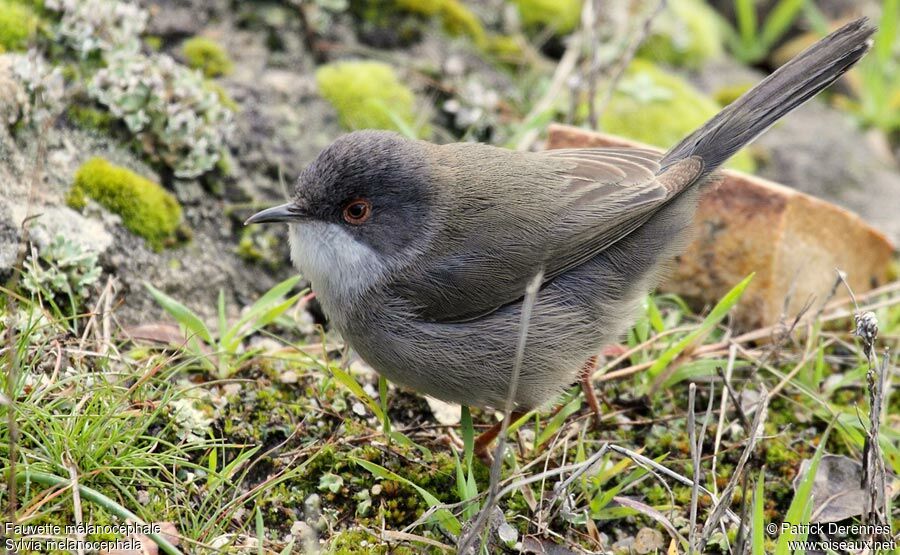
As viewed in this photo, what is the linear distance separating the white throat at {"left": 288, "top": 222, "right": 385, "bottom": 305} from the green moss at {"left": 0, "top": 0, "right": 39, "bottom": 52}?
222 cm

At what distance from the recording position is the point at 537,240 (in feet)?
13.1

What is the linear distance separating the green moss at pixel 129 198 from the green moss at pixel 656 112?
3.40m

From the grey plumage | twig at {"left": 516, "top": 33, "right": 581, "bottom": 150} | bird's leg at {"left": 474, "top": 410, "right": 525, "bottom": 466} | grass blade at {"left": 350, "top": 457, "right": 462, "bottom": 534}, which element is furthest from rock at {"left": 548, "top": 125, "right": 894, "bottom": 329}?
grass blade at {"left": 350, "top": 457, "right": 462, "bottom": 534}

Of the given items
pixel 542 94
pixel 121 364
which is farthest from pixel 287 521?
pixel 542 94

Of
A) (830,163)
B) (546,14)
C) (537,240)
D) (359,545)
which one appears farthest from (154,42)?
(830,163)

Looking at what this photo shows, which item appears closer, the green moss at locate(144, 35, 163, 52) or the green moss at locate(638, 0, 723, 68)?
the green moss at locate(144, 35, 163, 52)

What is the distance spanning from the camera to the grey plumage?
3.92 meters

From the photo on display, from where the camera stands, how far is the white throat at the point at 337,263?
156 inches

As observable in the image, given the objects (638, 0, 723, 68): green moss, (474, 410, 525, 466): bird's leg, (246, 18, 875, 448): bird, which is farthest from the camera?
(638, 0, 723, 68): green moss

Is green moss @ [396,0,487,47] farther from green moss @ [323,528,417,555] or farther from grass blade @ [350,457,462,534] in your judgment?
green moss @ [323,528,417,555]

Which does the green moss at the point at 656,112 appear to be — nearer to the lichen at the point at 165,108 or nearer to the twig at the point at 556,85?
the twig at the point at 556,85

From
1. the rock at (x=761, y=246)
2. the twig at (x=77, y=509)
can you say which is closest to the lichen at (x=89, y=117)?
the twig at (x=77, y=509)

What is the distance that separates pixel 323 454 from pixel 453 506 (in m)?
0.68

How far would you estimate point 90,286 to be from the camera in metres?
4.26
